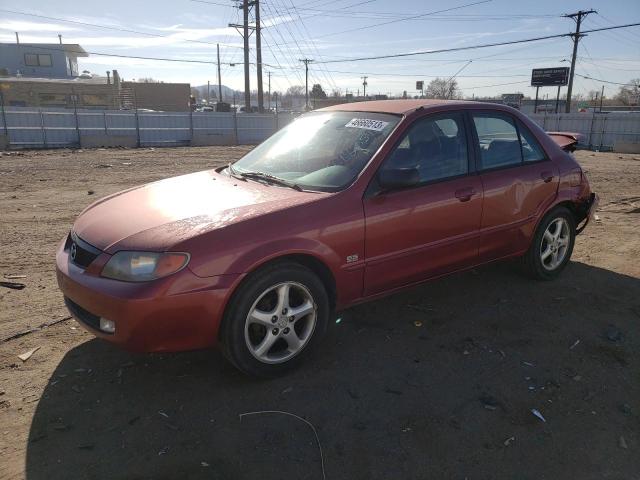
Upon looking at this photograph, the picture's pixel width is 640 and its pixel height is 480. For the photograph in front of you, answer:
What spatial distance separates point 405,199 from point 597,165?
15.9 meters

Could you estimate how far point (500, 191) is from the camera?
13.4 feet

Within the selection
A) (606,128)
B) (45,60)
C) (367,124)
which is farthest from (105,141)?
(45,60)

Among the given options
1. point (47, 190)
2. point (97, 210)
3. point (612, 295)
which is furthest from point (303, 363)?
point (47, 190)

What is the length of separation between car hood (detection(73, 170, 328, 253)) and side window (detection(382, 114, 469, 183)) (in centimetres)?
77

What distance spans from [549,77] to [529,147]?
51737 millimetres

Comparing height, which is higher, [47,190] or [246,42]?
[246,42]

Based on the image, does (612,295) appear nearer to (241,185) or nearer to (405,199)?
(405,199)

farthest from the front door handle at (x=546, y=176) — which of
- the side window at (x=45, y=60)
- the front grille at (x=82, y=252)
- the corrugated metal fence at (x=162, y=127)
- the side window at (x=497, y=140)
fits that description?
the side window at (x=45, y=60)

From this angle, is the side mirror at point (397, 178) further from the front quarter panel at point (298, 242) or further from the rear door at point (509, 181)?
the rear door at point (509, 181)

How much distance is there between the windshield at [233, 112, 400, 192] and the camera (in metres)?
3.42

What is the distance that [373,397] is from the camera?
2.93m

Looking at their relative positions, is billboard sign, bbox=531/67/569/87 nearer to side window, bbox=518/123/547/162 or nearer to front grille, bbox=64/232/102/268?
side window, bbox=518/123/547/162

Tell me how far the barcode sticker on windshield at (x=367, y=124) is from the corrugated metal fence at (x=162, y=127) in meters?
20.2

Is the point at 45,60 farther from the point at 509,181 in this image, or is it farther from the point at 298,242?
the point at 298,242
